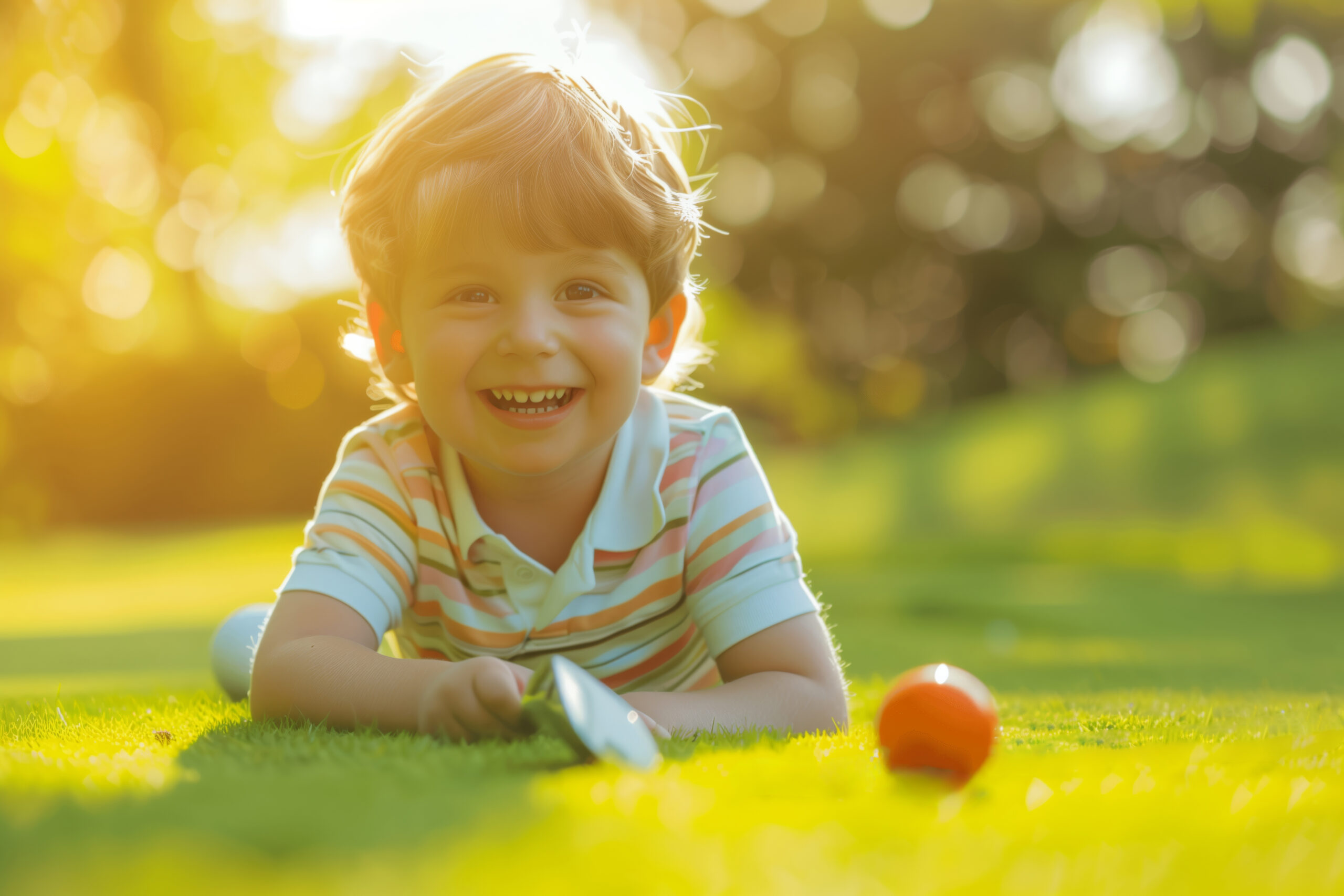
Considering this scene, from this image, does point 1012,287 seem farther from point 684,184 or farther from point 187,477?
point 684,184

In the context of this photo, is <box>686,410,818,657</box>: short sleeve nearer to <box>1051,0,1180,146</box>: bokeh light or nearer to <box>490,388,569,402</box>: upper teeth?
<box>490,388,569,402</box>: upper teeth

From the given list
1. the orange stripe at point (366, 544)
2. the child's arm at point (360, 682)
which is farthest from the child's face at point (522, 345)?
the child's arm at point (360, 682)

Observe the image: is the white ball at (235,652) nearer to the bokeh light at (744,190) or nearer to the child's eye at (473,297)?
the child's eye at (473,297)

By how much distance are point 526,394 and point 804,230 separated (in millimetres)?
16987

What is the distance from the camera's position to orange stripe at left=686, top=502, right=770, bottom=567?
1938mm

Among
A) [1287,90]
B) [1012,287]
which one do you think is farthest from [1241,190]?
A: [1012,287]

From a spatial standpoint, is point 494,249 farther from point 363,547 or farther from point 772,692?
point 772,692

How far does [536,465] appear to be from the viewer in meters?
1.86

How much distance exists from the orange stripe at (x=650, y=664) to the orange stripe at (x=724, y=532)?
0.68 ft

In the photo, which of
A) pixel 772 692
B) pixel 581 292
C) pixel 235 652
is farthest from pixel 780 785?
pixel 235 652

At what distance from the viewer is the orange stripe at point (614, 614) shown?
194cm

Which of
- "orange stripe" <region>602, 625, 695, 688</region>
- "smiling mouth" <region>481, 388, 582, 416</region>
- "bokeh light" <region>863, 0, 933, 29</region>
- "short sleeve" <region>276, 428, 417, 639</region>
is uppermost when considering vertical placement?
"bokeh light" <region>863, 0, 933, 29</region>

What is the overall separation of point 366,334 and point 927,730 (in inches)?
59.9

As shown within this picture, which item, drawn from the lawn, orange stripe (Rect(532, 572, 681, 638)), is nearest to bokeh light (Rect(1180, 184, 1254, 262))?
the lawn
